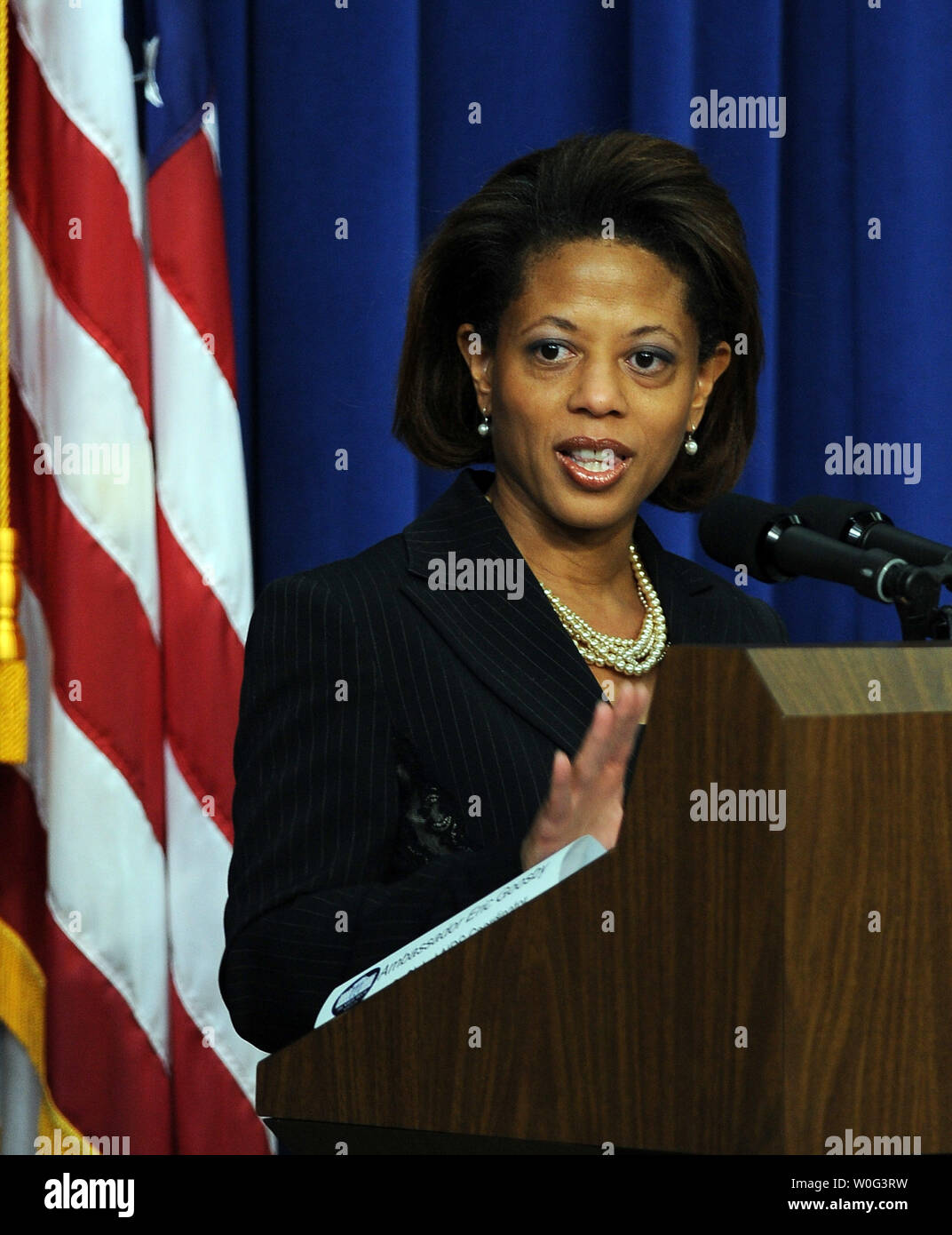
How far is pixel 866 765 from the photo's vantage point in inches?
25.3

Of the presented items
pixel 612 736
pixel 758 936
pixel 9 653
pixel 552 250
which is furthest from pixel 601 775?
pixel 9 653

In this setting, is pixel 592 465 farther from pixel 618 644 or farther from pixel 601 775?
pixel 601 775

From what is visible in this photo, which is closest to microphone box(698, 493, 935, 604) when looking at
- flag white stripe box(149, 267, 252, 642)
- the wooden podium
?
the wooden podium

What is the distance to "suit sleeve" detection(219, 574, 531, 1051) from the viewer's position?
105 cm

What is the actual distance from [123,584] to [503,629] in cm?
82

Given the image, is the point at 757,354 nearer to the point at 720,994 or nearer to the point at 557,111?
the point at 557,111

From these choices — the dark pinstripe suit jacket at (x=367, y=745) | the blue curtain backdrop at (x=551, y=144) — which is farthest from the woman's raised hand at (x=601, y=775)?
the blue curtain backdrop at (x=551, y=144)

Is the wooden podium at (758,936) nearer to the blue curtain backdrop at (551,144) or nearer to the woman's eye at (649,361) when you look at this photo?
the woman's eye at (649,361)

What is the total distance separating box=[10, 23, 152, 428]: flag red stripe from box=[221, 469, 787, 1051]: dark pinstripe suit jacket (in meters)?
0.77

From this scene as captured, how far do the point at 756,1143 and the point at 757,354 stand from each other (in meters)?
1.11

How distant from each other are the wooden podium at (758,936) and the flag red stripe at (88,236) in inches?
56.4

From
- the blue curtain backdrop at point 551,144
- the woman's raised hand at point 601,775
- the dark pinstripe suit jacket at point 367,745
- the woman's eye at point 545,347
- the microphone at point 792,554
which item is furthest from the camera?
the blue curtain backdrop at point 551,144

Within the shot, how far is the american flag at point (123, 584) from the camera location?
1.96 meters
